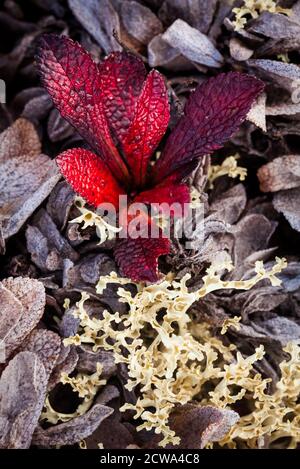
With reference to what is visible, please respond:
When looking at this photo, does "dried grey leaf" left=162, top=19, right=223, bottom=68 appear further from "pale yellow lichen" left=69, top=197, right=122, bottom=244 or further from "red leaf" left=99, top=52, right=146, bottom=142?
"pale yellow lichen" left=69, top=197, right=122, bottom=244

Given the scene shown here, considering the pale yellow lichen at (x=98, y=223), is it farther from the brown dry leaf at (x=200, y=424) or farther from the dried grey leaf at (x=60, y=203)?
the brown dry leaf at (x=200, y=424)

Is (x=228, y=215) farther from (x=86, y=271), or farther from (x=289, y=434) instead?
(x=289, y=434)

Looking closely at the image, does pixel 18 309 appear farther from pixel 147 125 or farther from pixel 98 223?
pixel 147 125

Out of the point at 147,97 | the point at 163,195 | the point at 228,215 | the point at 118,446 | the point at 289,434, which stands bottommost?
the point at 289,434

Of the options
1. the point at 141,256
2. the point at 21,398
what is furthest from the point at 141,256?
the point at 21,398

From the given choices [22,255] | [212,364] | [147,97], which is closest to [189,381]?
[212,364]
